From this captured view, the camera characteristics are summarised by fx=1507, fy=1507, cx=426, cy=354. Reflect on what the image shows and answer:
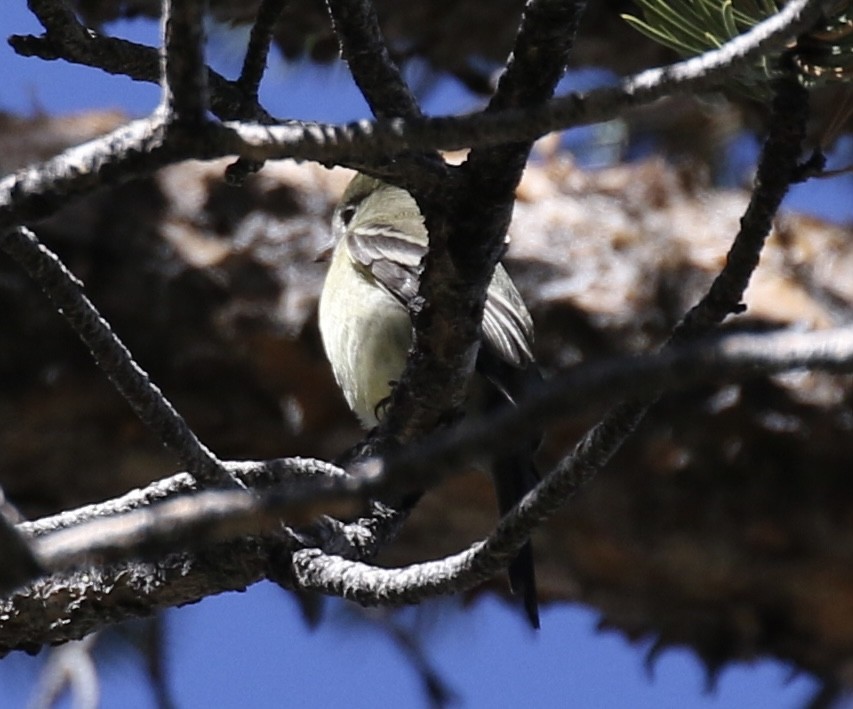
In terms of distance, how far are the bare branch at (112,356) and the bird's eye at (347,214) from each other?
106 inches

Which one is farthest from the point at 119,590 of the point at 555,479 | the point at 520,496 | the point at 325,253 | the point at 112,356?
the point at 325,253

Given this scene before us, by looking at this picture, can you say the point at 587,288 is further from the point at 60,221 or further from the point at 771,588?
the point at 60,221

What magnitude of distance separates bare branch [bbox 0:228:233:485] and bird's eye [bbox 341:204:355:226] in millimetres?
2698

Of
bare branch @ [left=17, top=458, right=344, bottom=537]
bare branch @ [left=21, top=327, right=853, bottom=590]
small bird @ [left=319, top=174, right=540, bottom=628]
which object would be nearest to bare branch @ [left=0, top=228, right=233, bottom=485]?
bare branch @ [left=17, top=458, right=344, bottom=537]

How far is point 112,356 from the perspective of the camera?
6.56ft

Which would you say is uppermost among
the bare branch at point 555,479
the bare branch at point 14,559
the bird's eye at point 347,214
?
the bird's eye at point 347,214

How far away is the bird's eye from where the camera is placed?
185 inches

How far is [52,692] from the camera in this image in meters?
4.23

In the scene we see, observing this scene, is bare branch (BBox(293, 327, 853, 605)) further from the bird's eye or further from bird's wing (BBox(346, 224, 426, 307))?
the bird's eye

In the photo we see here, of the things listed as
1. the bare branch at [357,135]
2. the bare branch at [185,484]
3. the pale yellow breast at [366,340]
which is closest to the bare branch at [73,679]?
the pale yellow breast at [366,340]

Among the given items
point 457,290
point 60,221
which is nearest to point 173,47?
point 457,290

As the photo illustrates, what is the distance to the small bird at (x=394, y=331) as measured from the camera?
3.59 metres

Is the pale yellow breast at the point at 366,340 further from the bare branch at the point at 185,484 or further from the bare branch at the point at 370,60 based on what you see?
the bare branch at the point at 370,60

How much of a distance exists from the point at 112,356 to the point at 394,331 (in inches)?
72.6
